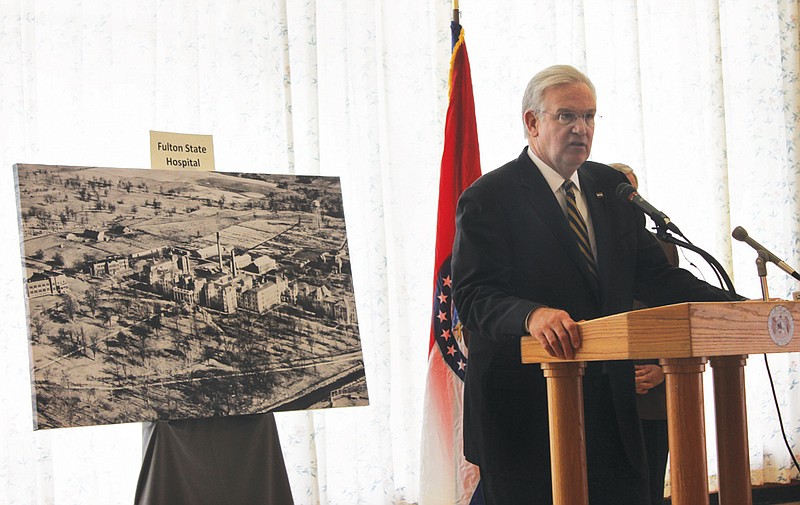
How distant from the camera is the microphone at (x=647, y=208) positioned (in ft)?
5.07

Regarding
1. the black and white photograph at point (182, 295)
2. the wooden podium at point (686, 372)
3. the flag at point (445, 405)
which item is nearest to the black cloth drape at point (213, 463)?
the black and white photograph at point (182, 295)

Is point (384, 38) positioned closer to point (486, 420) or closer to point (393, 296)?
point (393, 296)

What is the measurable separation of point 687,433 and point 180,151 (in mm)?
1773

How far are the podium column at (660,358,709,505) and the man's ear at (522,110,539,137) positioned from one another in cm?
82

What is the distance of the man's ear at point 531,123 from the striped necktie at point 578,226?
0.14 m

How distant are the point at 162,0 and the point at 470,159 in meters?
1.45

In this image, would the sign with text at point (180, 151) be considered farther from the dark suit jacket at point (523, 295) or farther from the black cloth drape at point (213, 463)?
the dark suit jacket at point (523, 295)

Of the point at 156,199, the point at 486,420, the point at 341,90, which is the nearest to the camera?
the point at 486,420

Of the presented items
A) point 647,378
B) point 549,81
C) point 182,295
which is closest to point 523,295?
point 549,81

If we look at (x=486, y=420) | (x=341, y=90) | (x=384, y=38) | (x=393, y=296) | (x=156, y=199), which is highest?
(x=384, y=38)

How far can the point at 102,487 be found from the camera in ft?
10.2

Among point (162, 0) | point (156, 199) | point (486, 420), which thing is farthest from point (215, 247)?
point (162, 0)

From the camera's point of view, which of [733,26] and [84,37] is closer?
[84,37]

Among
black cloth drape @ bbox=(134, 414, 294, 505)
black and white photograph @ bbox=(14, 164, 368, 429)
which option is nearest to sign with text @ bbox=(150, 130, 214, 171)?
black and white photograph @ bbox=(14, 164, 368, 429)
